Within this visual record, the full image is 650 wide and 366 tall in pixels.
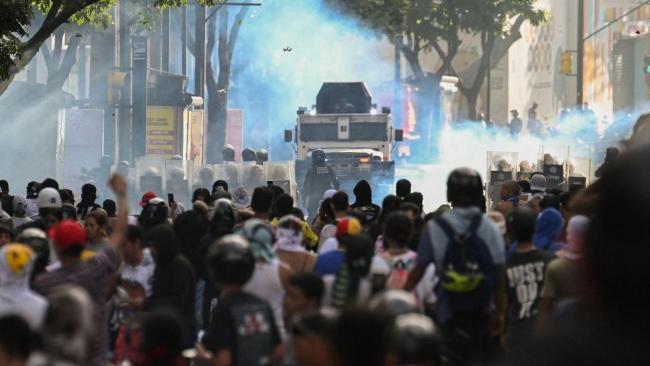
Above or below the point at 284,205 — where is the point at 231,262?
below

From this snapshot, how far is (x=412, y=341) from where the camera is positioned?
15.3ft

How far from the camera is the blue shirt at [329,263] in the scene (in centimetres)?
820

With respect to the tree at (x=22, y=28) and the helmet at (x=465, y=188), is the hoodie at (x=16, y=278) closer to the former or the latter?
the helmet at (x=465, y=188)

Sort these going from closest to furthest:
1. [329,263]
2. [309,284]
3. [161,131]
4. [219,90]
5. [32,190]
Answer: [309,284] → [329,263] → [32,190] → [161,131] → [219,90]

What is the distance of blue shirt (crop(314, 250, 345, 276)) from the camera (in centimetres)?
820

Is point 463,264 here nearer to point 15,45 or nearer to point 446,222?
point 446,222

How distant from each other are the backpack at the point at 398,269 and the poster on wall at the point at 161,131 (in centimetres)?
3571

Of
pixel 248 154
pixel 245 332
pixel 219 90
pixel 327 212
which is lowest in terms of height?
pixel 245 332

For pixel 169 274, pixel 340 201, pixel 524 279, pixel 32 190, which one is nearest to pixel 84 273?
pixel 169 274

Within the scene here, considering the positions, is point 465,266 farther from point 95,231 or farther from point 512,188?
point 512,188

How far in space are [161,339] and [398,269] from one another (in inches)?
146

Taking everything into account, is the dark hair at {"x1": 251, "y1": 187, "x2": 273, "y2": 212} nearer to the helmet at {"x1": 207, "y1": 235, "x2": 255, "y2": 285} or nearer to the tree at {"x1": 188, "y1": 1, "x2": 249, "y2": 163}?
the helmet at {"x1": 207, "y1": 235, "x2": 255, "y2": 285}

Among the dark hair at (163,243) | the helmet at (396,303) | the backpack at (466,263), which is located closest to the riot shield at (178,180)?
the dark hair at (163,243)

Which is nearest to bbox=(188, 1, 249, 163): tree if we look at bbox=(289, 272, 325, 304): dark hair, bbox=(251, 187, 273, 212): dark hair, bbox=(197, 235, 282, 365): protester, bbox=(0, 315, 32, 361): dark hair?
bbox=(251, 187, 273, 212): dark hair
